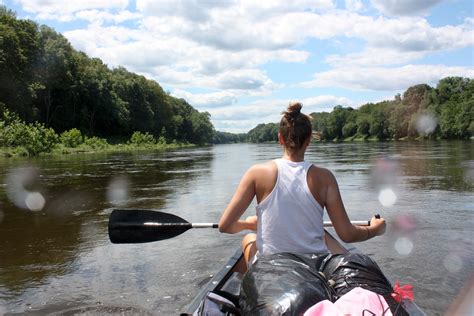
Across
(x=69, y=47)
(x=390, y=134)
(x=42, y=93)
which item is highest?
(x=69, y=47)

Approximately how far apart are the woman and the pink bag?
665 millimetres

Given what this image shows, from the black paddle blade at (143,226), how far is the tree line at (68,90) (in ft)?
144

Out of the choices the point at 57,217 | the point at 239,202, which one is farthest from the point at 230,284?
the point at 57,217

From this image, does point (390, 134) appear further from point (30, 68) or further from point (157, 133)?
point (30, 68)

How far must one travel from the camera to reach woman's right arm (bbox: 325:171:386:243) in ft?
10.3

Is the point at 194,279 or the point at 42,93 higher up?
the point at 42,93

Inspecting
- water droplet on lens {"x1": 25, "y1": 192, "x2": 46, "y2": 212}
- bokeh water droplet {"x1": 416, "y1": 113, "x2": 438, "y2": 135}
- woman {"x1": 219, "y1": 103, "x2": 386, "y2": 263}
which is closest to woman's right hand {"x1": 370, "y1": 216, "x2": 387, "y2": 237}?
woman {"x1": 219, "y1": 103, "x2": 386, "y2": 263}

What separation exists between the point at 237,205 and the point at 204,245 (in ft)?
14.5

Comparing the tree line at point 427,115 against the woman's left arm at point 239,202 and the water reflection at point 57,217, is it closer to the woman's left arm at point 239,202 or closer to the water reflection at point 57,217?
the water reflection at point 57,217

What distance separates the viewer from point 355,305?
2418 millimetres

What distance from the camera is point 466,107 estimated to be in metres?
88.2

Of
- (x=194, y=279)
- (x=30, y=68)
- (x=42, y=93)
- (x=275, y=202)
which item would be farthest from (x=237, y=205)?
(x=42, y=93)

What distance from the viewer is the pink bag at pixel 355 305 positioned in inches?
92.7

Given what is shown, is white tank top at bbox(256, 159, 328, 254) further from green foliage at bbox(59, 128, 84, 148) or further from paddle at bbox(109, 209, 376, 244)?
green foliage at bbox(59, 128, 84, 148)
